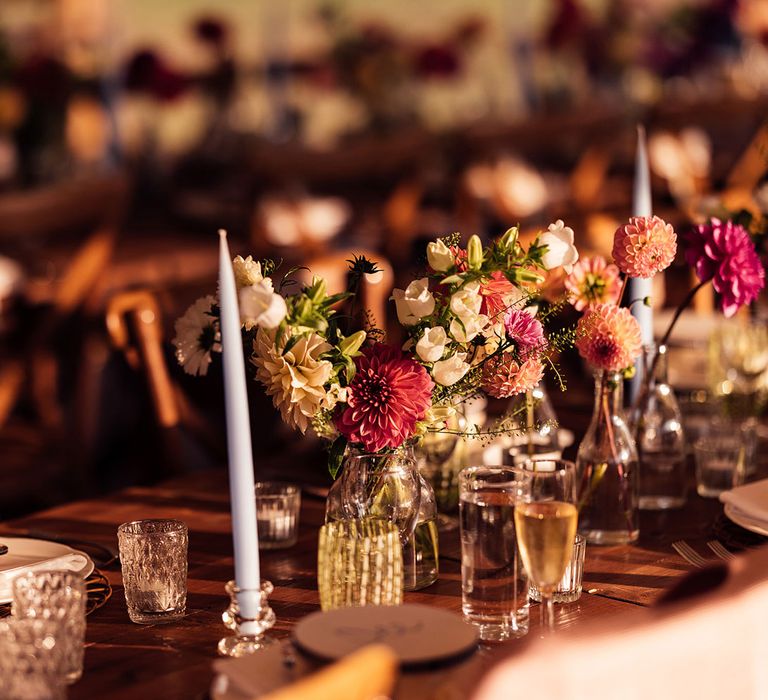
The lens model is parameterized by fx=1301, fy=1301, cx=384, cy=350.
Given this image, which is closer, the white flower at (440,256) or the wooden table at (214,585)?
the wooden table at (214,585)

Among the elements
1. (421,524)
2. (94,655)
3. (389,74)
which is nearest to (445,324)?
(421,524)

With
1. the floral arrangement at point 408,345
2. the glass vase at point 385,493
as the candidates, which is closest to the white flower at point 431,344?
the floral arrangement at point 408,345

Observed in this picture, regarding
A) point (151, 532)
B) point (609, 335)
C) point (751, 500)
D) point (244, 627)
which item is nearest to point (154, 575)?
point (151, 532)

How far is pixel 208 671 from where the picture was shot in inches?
41.4

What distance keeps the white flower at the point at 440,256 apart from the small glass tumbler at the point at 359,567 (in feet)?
0.83

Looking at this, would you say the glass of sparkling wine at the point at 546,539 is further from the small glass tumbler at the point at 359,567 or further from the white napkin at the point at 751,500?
the white napkin at the point at 751,500

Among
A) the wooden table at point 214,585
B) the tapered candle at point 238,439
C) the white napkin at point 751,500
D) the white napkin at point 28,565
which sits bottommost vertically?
the wooden table at point 214,585

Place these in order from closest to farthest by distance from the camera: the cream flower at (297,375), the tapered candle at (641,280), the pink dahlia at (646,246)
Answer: the cream flower at (297,375)
the pink dahlia at (646,246)
the tapered candle at (641,280)

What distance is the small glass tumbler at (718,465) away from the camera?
1592 millimetres

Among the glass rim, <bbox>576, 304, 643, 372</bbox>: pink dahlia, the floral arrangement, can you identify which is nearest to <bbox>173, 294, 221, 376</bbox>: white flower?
the floral arrangement

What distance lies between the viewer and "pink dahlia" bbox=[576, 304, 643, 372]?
4.32 feet

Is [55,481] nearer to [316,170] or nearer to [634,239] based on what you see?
[634,239]

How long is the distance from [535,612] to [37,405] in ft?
6.60

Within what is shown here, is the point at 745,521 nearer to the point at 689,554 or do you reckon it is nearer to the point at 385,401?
the point at 689,554
